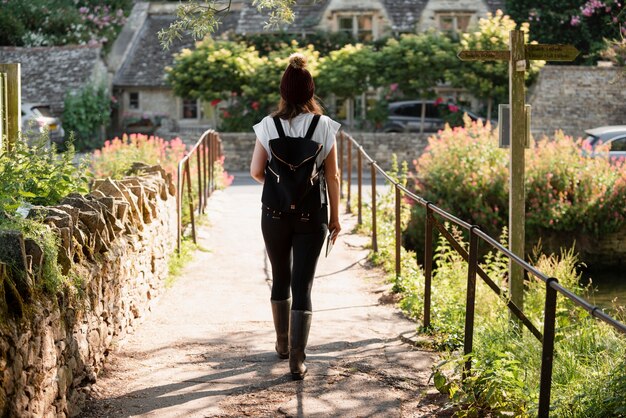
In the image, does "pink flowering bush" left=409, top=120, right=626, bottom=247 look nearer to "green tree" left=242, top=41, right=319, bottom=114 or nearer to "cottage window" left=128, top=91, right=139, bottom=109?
"green tree" left=242, top=41, right=319, bottom=114

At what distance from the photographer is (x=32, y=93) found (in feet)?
115

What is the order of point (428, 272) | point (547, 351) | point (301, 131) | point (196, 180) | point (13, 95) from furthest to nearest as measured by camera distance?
point (196, 180), point (13, 95), point (428, 272), point (301, 131), point (547, 351)

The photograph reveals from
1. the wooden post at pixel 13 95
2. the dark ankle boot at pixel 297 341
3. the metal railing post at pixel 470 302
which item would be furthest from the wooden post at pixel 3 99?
the metal railing post at pixel 470 302

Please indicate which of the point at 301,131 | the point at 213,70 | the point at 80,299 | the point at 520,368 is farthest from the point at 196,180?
the point at 213,70

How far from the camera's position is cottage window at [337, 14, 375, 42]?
36500mm

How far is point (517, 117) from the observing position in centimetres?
812

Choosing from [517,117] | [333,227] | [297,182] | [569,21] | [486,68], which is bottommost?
[333,227]

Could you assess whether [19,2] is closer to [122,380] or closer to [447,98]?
[447,98]

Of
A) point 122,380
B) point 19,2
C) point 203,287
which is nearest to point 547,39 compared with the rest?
point 19,2

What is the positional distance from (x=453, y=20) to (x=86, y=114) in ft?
44.2

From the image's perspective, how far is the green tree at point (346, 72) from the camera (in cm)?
3005

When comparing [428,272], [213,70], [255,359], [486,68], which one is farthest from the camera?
[213,70]

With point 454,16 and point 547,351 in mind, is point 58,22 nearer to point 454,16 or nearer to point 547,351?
point 454,16

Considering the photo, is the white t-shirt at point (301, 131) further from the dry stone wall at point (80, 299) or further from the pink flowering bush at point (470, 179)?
the pink flowering bush at point (470, 179)
